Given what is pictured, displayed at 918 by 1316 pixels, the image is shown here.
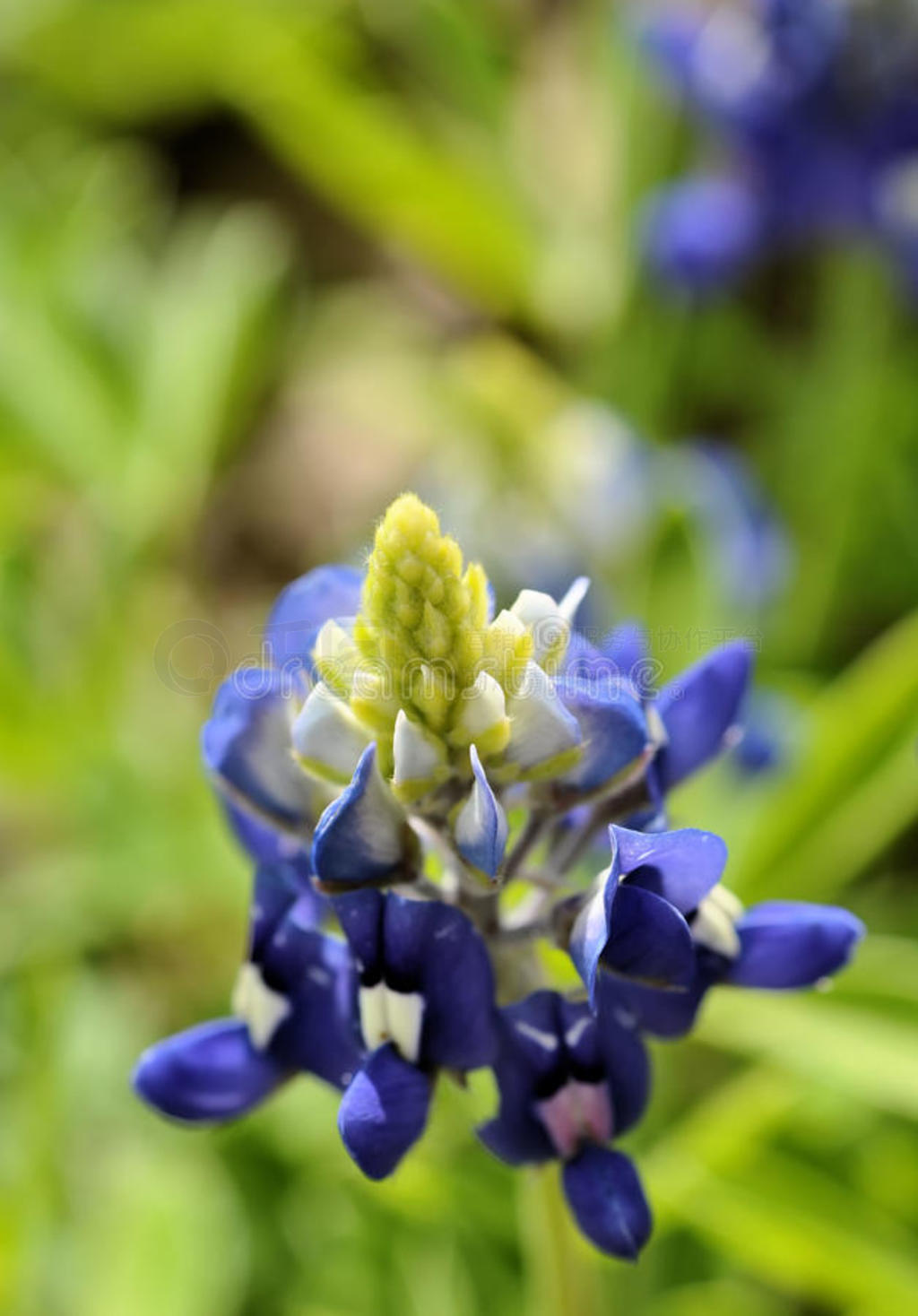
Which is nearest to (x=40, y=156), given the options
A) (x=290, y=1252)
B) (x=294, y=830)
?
(x=290, y=1252)

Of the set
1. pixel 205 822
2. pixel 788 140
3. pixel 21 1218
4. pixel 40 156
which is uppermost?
pixel 40 156

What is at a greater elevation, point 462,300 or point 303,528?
point 462,300

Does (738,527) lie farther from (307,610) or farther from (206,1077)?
(206,1077)

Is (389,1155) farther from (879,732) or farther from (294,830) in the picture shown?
A: (879,732)

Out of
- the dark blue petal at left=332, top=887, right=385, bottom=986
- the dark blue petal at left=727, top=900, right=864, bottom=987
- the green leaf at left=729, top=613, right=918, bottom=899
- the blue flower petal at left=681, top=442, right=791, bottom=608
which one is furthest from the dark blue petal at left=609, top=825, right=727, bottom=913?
the blue flower petal at left=681, top=442, right=791, bottom=608

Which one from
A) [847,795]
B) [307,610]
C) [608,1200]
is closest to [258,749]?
[307,610]

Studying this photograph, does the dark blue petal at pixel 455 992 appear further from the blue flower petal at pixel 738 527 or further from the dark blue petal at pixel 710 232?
the dark blue petal at pixel 710 232

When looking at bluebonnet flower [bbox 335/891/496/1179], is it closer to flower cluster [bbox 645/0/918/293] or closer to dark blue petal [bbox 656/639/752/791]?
dark blue petal [bbox 656/639/752/791]
